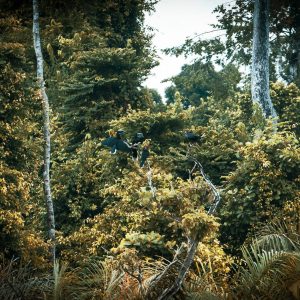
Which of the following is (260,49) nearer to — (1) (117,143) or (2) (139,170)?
(2) (139,170)

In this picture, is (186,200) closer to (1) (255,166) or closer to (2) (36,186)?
(1) (255,166)

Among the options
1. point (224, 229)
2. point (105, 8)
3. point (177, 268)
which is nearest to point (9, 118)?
point (224, 229)

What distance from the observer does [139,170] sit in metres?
7.53

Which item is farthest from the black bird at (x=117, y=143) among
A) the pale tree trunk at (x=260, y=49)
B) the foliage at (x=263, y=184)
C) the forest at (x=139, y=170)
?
the pale tree trunk at (x=260, y=49)

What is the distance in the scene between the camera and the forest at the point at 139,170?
5.50 m

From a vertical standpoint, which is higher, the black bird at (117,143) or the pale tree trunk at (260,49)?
the pale tree trunk at (260,49)

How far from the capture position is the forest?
18.0 ft

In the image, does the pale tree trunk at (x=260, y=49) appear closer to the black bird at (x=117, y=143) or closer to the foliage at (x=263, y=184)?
the foliage at (x=263, y=184)

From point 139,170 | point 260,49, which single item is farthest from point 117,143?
point 260,49

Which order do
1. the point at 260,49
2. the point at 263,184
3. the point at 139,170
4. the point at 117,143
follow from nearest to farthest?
1. the point at 117,143
2. the point at 139,170
3. the point at 263,184
4. the point at 260,49

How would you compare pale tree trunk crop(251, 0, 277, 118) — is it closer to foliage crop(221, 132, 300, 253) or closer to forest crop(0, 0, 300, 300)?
forest crop(0, 0, 300, 300)

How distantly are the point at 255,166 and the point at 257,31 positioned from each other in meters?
6.81

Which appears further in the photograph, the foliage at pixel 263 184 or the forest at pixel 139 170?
the foliage at pixel 263 184

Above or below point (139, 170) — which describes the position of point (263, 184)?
below
